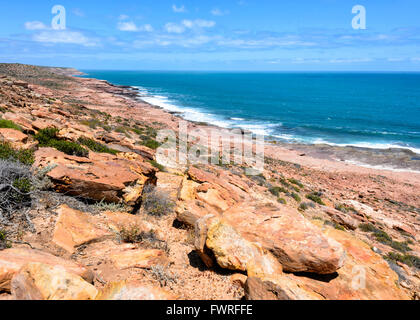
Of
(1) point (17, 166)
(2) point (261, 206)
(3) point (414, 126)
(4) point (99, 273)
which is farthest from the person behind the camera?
(3) point (414, 126)

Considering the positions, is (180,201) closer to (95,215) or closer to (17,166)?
(95,215)

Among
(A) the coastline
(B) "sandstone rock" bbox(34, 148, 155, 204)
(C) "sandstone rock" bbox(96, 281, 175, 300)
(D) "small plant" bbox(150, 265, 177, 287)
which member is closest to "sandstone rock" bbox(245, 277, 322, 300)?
(A) the coastline

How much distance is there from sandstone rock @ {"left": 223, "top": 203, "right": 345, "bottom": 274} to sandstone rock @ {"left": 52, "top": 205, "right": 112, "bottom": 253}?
3.11 meters

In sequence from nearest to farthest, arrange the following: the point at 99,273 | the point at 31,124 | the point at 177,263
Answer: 1. the point at 99,273
2. the point at 177,263
3. the point at 31,124

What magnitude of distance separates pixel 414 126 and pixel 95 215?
6115 centimetres

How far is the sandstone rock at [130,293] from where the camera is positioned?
337cm

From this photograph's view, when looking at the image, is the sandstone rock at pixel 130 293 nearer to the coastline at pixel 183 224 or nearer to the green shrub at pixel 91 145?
the coastline at pixel 183 224

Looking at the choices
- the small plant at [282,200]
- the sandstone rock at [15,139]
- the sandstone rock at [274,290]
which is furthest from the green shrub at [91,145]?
the small plant at [282,200]

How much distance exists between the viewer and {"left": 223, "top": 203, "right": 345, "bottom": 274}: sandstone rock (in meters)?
4.81

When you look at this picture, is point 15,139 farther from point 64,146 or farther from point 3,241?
point 3,241

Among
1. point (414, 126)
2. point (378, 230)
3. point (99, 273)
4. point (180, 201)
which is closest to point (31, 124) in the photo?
point (180, 201)

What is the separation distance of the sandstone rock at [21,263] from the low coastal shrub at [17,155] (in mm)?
3399

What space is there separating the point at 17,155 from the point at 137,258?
4.59 meters
